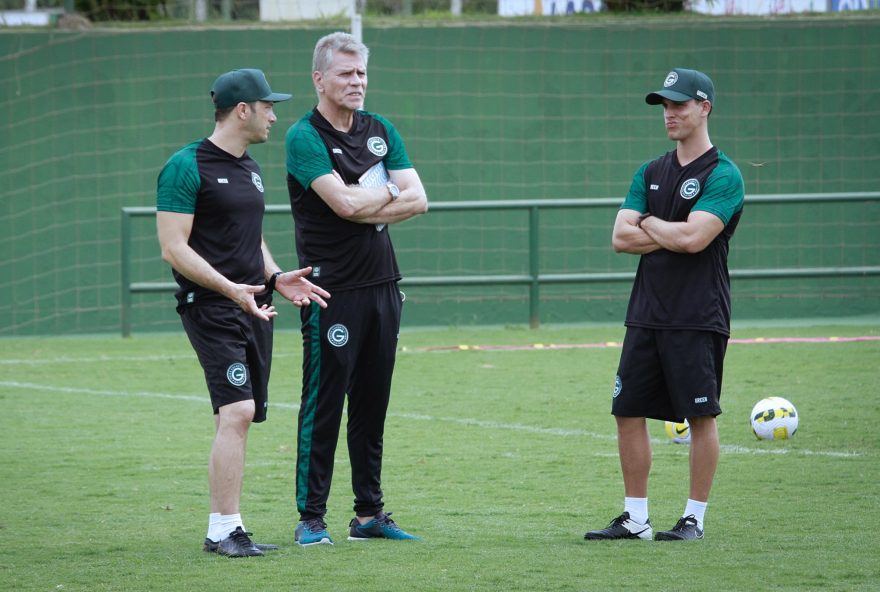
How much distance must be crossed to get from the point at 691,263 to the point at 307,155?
1747mm

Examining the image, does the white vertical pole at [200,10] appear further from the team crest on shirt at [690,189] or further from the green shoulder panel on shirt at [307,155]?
the team crest on shirt at [690,189]

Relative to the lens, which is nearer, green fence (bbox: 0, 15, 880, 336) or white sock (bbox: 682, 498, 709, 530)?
white sock (bbox: 682, 498, 709, 530)

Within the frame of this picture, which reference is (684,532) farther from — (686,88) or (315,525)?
(686,88)

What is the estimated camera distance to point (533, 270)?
50.6 feet

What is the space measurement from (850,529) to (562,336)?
28.6ft

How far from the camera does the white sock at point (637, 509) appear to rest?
6156mm

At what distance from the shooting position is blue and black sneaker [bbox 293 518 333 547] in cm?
604

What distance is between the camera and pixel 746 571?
5.38 metres

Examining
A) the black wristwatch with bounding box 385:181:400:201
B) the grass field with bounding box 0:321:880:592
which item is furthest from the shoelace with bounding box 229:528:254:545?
the black wristwatch with bounding box 385:181:400:201

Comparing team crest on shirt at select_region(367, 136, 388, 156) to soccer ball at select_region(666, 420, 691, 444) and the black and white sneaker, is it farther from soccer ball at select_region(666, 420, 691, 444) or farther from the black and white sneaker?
soccer ball at select_region(666, 420, 691, 444)

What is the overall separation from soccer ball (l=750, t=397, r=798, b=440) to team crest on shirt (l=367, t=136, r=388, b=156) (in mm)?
3565

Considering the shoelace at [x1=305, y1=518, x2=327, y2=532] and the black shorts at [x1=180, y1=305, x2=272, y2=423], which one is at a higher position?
the black shorts at [x1=180, y1=305, x2=272, y2=423]

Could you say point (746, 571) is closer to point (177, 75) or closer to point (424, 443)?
point (424, 443)

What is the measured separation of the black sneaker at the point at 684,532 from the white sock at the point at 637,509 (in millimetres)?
113
